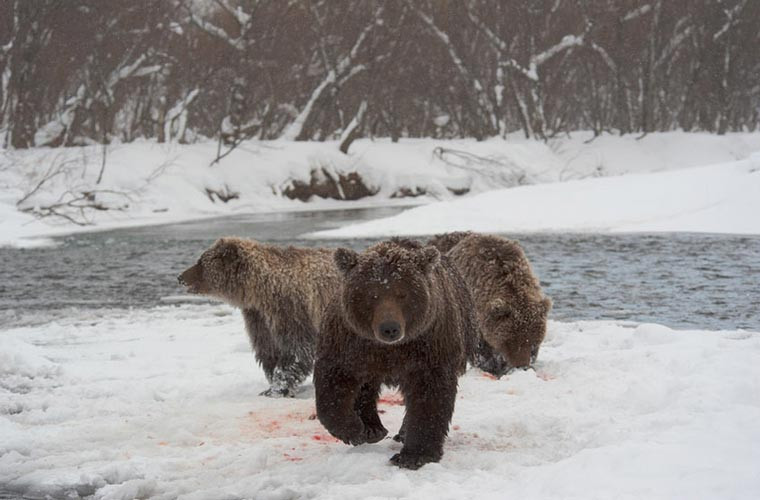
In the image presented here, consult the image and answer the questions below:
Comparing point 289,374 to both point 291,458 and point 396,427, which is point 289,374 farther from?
point 291,458

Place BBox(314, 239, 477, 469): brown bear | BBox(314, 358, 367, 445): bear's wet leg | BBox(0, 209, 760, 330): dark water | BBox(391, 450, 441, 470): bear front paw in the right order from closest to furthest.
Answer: BBox(314, 239, 477, 469): brown bear → BBox(391, 450, 441, 470): bear front paw → BBox(314, 358, 367, 445): bear's wet leg → BBox(0, 209, 760, 330): dark water

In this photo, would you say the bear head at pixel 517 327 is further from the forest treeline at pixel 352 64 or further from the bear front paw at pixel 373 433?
the forest treeline at pixel 352 64

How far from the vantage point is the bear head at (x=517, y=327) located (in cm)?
780

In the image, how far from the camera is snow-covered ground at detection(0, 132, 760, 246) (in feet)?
91.7

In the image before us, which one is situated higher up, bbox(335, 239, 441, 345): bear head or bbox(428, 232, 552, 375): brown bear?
bbox(335, 239, 441, 345): bear head

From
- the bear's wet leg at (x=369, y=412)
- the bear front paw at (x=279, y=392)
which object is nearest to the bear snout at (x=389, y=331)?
the bear's wet leg at (x=369, y=412)

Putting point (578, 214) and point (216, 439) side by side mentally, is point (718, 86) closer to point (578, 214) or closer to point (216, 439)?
point (578, 214)

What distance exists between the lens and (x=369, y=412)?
5.58m

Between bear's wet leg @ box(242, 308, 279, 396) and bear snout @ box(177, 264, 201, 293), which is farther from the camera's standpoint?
bear snout @ box(177, 264, 201, 293)

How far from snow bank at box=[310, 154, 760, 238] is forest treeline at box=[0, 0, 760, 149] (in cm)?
1614

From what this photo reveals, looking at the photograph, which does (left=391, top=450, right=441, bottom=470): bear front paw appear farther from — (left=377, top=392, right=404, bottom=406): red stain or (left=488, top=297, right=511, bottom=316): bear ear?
(left=488, top=297, right=511, bottom=316): bear ear

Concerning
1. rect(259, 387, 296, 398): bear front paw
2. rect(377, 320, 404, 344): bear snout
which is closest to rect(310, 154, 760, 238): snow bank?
rect(259, 387, 296, 398): bear front paw

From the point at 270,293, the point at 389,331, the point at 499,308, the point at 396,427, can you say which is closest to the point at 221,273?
the point at 270,293

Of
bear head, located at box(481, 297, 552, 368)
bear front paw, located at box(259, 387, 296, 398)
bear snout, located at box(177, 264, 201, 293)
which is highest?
bear snout, located at box(177, 264, 201, 293)
